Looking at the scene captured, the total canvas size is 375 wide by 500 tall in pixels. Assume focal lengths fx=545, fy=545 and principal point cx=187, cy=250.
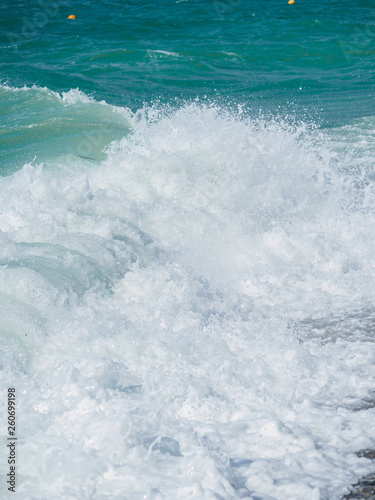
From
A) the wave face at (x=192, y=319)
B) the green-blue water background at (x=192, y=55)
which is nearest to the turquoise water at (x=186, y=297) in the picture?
the wave face at (x=192, y=319)

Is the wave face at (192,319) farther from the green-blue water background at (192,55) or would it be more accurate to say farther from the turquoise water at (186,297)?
the green-blue water background at (192,55)

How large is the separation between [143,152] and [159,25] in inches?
590

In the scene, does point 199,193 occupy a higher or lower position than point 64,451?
higher

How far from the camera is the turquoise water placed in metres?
3.12

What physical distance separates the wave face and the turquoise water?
0.05 ft

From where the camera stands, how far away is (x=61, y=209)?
6.23 metres

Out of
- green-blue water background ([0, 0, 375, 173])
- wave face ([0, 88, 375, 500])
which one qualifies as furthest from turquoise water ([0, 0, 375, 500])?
green-blue water background ([0, 0, 375, 173])

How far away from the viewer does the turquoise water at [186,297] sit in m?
3.12

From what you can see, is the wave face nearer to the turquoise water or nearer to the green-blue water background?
the turquoise water

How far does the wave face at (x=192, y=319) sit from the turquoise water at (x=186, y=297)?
2 cm

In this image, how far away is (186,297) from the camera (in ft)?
16.4

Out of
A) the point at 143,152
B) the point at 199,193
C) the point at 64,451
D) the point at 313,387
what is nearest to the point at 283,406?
the point at 313,387

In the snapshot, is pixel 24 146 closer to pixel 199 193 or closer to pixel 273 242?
pixel 199 193

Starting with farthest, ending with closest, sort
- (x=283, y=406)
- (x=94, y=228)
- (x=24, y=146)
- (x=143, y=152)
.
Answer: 1. (x=24, y=146)
2. (x=143, y=152)
3. (x=94, y=228)
4. (x=283, y=406)
